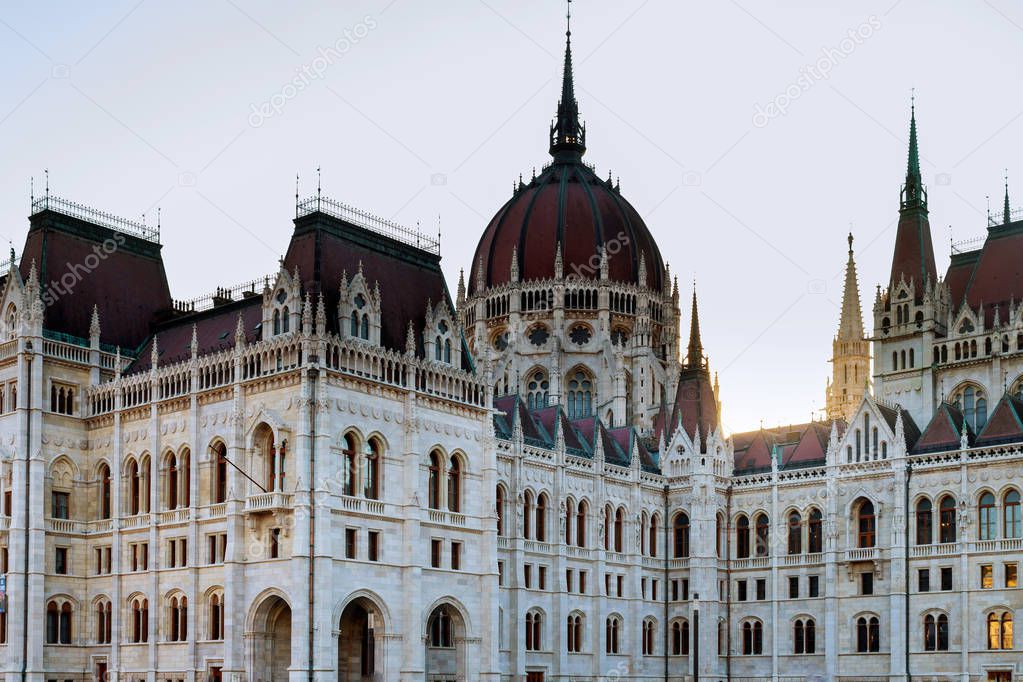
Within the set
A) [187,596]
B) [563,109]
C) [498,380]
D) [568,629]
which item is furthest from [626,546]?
[563,109]

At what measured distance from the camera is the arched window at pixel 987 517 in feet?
250

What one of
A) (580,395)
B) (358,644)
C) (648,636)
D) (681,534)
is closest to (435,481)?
(358,644)

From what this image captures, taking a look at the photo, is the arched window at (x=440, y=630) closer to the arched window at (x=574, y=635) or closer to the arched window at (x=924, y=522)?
the arched window at (x=574, y=635)

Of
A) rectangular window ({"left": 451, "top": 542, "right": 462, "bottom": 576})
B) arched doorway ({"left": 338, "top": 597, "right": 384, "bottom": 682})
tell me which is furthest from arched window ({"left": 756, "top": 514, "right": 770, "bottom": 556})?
arched doorway ({"left": 338, "top": 597, "right": 384, "bottom": 682})

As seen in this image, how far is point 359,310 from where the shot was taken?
6162cm

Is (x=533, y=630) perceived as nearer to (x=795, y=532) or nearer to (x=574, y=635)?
(x=574, y=635)

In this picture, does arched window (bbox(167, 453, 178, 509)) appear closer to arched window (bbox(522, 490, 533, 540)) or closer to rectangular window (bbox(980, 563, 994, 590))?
arched window (bbox(522, 490, 533, 540))

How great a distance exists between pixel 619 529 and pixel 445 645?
1832 cm

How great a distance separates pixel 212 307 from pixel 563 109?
1987 inches

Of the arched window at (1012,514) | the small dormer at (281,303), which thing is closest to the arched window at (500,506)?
the small dormer at (281,303)

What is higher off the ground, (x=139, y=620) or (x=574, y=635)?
(x=139, y=620)

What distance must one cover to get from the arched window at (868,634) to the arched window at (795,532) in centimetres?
591

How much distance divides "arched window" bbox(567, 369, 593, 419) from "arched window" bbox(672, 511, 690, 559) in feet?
54.9

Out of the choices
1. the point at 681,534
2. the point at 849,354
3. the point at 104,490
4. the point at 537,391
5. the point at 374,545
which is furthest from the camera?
the point at 849,354
